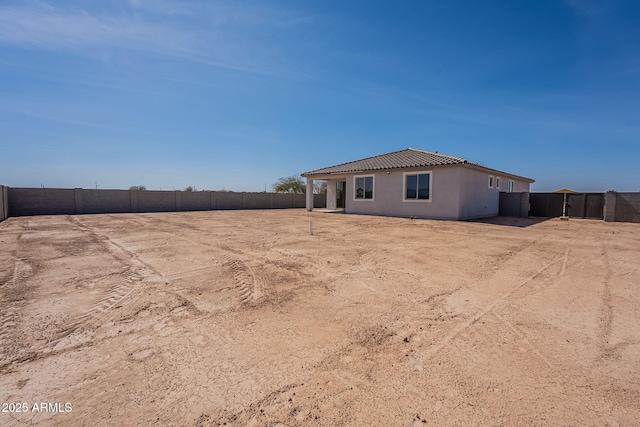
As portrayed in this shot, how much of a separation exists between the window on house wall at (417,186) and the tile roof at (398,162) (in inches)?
25.3

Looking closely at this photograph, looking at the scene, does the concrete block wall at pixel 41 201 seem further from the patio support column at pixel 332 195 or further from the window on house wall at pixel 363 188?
the window on house wall at pixel 363 188

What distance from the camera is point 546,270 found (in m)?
5.21

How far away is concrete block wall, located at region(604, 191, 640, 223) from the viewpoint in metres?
13.7

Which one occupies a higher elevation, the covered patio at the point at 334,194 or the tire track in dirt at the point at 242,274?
the covered patio at the point at 334,194

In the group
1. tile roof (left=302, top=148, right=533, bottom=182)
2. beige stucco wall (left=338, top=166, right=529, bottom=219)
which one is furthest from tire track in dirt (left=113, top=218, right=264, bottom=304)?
tile roof (left=302, top=148, right=533, bottom=182)

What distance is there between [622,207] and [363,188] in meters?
13.1

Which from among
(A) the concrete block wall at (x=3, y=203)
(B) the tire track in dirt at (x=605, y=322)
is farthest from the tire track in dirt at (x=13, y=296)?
(A) the concrete block wall at (x=3, y=203)

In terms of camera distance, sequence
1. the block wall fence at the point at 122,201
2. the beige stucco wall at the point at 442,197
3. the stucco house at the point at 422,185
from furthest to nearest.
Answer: the block wall fence at the point at 122,201
the stucco house at the point at 422,185
the beige stucco wall at the point at 442,197

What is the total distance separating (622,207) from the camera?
14.0m

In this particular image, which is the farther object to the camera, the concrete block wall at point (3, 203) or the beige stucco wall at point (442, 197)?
the concrete block wall at point (3, 203)

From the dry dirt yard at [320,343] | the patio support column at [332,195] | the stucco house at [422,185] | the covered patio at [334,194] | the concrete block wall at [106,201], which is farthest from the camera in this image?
the patio support column at [332,195]

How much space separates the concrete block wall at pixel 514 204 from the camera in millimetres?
17125

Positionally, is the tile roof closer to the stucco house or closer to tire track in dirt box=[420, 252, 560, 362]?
the stucco house

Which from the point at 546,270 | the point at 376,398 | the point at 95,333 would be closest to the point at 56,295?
the point at 95,333
